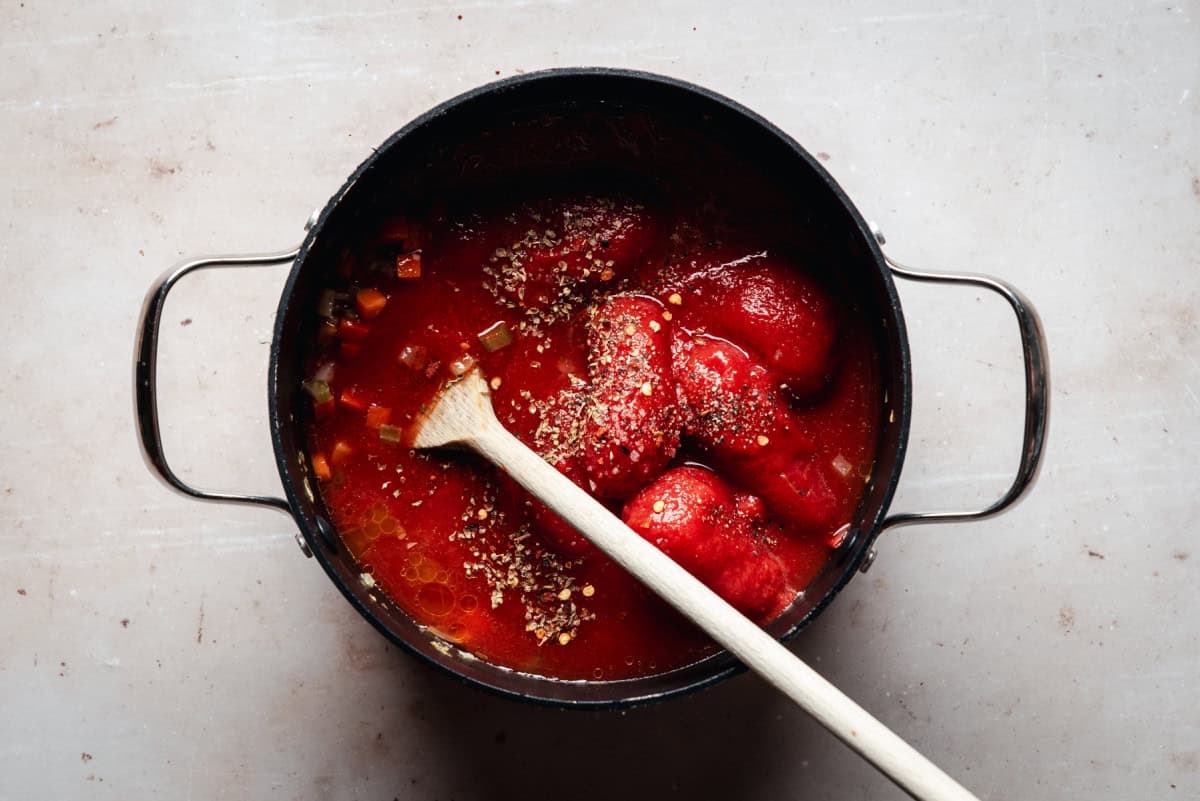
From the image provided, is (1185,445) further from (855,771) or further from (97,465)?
(97,465)

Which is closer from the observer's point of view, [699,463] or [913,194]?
[699,463]

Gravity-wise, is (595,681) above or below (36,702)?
above

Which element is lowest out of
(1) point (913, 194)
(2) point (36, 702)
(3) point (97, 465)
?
(2) point (36, 702)

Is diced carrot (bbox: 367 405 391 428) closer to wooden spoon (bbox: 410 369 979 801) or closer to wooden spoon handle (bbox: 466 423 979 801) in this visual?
wooden spoon (bbox: 410 369 979 801)

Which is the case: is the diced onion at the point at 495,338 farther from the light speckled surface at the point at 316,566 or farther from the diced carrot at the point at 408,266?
the light speckled surface at the point at 316,566

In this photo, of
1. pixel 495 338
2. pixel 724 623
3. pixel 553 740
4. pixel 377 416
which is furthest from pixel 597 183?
pixel 553 740

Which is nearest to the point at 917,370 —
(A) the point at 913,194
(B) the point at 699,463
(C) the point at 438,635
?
(A) the point at 913,194

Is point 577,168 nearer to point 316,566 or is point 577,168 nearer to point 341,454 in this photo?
point 341,454
